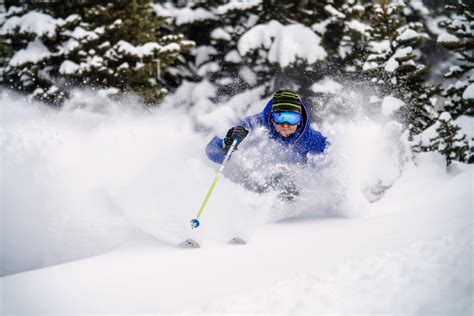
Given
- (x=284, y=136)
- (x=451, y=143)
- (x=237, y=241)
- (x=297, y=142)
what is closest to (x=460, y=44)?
(x=451, y=143)

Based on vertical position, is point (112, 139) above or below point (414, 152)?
below

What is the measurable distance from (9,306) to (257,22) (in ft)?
29.3

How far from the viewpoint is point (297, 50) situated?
910 centimetres

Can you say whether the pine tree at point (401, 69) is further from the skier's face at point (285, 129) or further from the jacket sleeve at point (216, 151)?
the jacket sleeve at point (216, 151)

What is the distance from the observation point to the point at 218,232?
393 cm

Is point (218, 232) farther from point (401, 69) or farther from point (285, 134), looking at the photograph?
point (401, 69)

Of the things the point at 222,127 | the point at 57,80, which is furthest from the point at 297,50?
the point at 57,80

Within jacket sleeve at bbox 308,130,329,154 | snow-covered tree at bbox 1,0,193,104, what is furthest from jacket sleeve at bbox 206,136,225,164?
snow-covered tree at bbox 1,0,193,104

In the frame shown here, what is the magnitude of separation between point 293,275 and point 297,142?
97.0 inches

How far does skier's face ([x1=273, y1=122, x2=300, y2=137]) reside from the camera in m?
4.54

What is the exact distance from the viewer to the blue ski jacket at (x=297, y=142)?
4637 mm

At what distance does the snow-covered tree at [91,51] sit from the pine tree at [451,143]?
6362 millimetres

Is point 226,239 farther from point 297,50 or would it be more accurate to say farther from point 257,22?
point 257,22

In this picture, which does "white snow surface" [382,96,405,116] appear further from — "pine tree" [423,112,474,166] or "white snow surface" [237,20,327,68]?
"white snow surface" [237,20,327,68]
